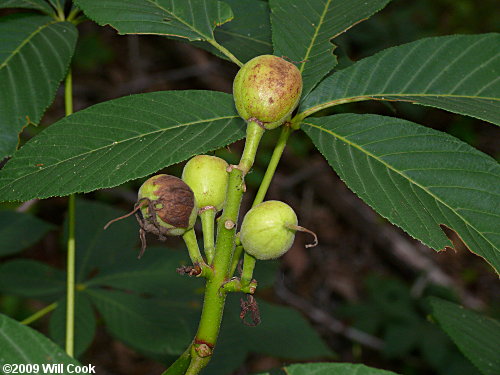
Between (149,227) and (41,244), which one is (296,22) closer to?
(149,227)

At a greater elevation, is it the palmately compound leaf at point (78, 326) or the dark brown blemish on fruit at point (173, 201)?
the dark brown blemish on fruit at point (173, 201)

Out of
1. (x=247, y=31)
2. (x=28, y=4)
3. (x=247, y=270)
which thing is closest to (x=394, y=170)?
(x=247, y=270)

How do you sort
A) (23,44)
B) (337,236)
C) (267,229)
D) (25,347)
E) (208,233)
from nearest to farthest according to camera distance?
(25,347) < (267,229) < (208,233) < (23,44) < (337,236)

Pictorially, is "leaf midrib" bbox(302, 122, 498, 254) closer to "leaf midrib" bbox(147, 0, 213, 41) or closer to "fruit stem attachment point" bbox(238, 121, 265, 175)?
"fruit stem attachment point" bbox(238, 121, 265, 175)

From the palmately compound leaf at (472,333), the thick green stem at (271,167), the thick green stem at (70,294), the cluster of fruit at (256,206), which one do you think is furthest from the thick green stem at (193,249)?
the palmately compound leaf at (472,333)

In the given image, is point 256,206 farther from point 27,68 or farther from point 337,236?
point 337,236

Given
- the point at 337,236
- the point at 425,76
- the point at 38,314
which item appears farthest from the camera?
the point at 337,236

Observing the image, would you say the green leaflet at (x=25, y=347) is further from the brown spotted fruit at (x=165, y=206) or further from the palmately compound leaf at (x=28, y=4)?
the palmately compound leaf at (x=28, y=4)
